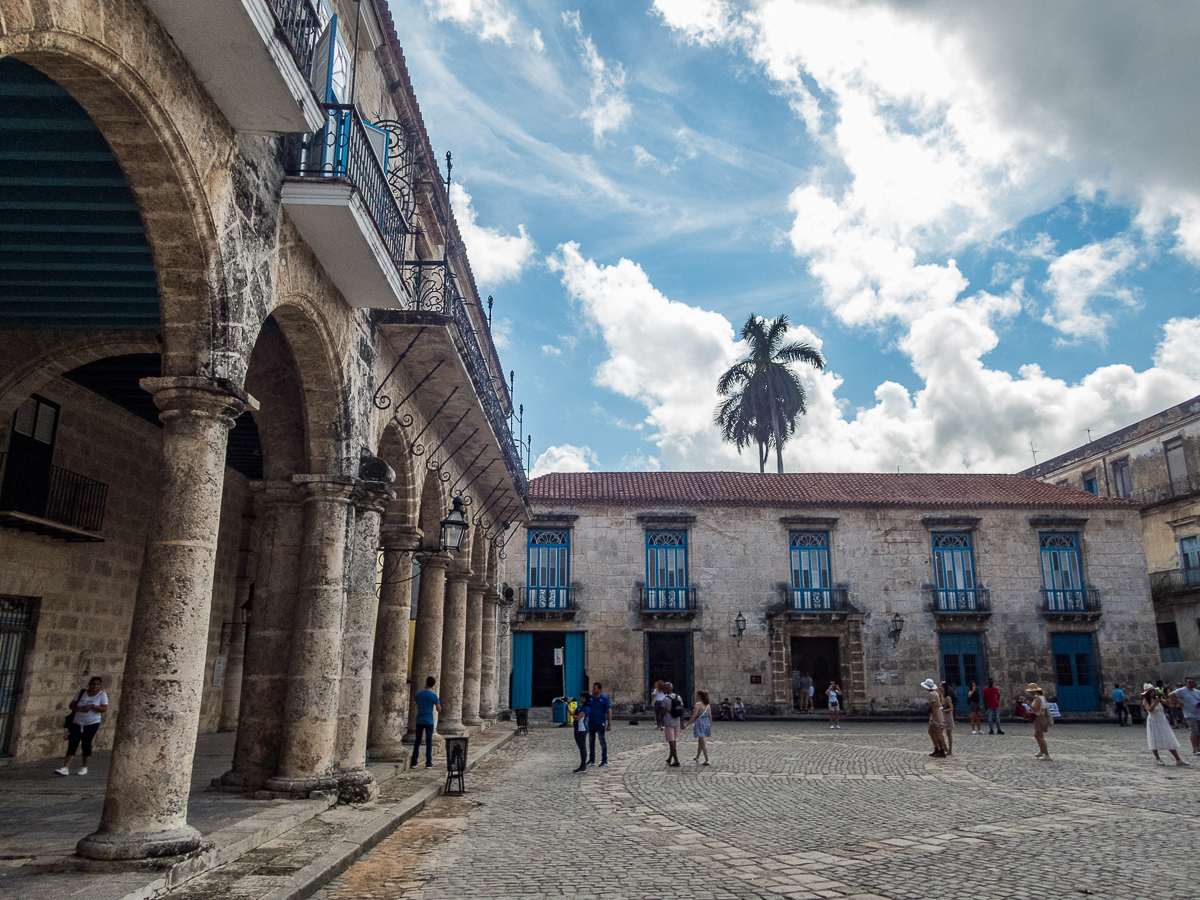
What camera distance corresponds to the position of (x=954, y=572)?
26188 millimetres

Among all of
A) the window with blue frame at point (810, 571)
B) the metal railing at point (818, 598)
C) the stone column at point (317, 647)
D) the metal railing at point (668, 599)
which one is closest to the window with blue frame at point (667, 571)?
the metal railing at point (668, 599)

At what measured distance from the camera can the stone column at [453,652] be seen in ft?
50.9

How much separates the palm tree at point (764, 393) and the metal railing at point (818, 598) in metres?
9.07

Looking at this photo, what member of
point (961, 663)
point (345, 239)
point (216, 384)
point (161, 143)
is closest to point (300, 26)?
point (161, 143)

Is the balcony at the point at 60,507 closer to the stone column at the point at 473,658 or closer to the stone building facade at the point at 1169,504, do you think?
the stone column at the point at 473,658

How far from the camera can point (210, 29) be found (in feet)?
16.1

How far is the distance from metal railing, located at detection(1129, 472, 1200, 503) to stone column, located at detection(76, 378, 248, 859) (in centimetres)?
3089

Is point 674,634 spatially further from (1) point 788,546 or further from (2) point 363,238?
(2) point 363,238

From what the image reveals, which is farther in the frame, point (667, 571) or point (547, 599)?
point (667, 571)

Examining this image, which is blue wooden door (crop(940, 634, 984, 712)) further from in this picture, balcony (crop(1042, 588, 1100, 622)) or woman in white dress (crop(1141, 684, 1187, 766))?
woman in white dress (crop(1141, 684, 1187, 766))

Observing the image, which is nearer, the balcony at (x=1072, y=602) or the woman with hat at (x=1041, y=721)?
the woman with hat at (x=1041, y=721)

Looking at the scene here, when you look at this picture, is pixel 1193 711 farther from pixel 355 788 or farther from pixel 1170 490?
pixel 1170 490

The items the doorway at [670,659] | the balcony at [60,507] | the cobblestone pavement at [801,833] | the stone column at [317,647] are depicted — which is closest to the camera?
the cobblestone pavement at [801,833]

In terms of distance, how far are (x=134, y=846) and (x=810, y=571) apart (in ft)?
76.1
